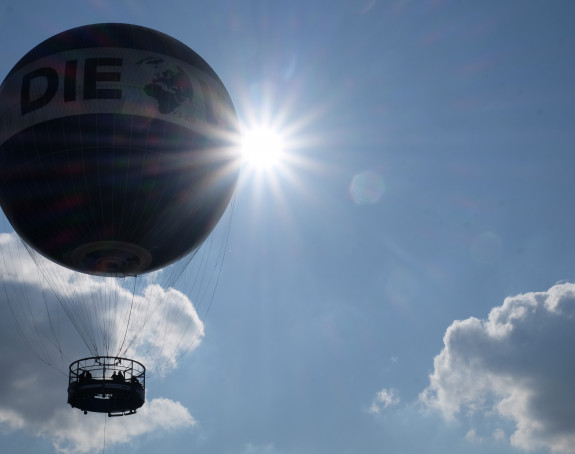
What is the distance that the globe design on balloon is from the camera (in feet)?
127

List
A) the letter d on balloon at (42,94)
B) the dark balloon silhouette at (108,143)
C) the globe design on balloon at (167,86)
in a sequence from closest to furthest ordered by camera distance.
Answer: the dark balloon silhouette at (108,143) < the letter d on balloon at (42,94) < the globe design on balloon at (167,86)

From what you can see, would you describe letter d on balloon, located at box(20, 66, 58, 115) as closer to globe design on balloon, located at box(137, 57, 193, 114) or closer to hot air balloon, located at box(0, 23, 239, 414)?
hot air balloon, located at box(0, 23, 239, 414)

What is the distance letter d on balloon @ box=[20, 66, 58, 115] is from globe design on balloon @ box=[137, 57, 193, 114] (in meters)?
4.37

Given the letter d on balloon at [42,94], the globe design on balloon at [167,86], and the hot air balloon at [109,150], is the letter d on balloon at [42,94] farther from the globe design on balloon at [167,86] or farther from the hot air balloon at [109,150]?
the globe design on balloon at [167,86]

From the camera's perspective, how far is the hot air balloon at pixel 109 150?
37938 mm

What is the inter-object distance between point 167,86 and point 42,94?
6.22 m

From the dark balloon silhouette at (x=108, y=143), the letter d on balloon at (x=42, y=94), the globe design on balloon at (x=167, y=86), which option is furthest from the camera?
the globe design on balloon at (x=167, y=86)

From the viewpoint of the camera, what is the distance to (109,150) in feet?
124

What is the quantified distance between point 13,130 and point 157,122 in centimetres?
736

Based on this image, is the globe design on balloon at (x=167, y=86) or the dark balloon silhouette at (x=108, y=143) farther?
the globe design on balloon at (x=167, y=86)

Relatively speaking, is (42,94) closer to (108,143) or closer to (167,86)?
(108,143)

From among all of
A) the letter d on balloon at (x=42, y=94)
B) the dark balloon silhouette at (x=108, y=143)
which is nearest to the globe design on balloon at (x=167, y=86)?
the dark balloon silhouette at (x=108, y=143)

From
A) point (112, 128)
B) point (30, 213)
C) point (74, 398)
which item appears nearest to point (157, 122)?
point (112, 128)

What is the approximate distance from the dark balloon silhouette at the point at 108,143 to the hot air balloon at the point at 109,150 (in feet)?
0.18
